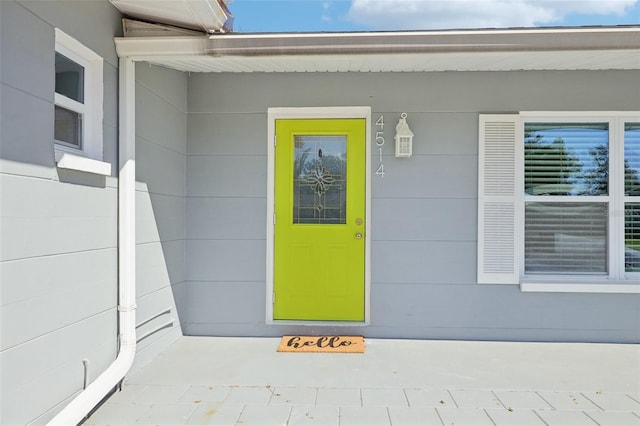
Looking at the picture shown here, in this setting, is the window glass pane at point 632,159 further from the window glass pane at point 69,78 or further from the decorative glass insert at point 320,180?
the window glass pane at point 69,78

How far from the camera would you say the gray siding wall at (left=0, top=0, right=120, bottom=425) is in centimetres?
183

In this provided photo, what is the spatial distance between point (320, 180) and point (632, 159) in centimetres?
284

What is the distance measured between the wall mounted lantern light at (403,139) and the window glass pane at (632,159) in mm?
1956

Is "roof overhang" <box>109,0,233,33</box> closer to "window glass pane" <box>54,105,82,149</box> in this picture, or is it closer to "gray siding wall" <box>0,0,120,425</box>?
"gray siding wall" <box>0,0,120,425</box>

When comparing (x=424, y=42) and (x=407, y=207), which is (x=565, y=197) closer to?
(x=407, y=207)

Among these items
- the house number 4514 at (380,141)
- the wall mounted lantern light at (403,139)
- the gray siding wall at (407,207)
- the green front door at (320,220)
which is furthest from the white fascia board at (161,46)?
the wall mounted lantern light at (403,139)

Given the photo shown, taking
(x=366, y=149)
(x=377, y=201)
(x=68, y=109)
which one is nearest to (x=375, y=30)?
(x=366, y=149)

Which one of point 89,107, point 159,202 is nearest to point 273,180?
point 159,202

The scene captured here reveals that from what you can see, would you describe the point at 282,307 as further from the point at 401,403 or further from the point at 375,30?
the point at 375,30

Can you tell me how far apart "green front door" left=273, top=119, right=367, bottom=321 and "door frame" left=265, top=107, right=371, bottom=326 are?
0.04m

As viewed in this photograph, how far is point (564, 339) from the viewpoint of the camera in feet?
11.8

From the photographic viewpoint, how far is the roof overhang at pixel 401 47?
104 inches

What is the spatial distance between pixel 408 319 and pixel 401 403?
1222 mm

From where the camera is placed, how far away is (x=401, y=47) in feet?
8.91
